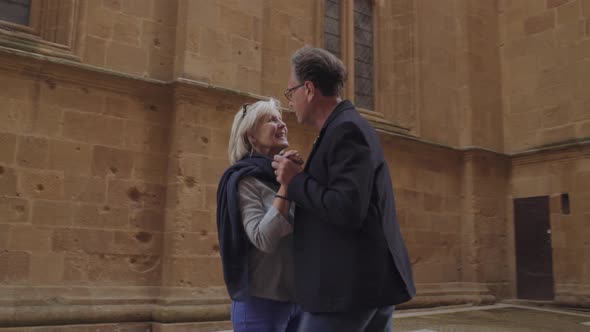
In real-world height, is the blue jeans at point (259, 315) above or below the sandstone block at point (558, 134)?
below

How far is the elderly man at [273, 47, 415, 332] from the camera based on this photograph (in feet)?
5.01

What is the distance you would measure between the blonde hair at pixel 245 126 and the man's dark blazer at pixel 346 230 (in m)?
0.44

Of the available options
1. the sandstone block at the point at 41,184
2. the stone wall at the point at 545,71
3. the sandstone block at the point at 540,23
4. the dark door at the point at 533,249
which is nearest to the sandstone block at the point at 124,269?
the sandstone block at the point at 41,184

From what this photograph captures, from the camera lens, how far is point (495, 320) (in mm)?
7535

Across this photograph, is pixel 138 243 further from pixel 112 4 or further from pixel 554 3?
pixel 554 3

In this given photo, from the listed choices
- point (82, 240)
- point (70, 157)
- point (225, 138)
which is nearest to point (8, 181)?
point (70, 157)

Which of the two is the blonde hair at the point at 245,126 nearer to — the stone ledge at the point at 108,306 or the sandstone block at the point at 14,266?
the stone ledge at the point at 108,306

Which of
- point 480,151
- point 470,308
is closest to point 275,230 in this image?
point 470,308

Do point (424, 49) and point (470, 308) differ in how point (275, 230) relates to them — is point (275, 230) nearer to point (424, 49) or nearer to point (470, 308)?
point (470, 308)

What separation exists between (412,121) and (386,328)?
8.49 meters

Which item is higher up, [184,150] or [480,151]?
[480,151]

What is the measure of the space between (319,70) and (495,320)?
6.69 m

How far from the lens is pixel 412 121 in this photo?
391 inches

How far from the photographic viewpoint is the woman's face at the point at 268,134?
2.04m
